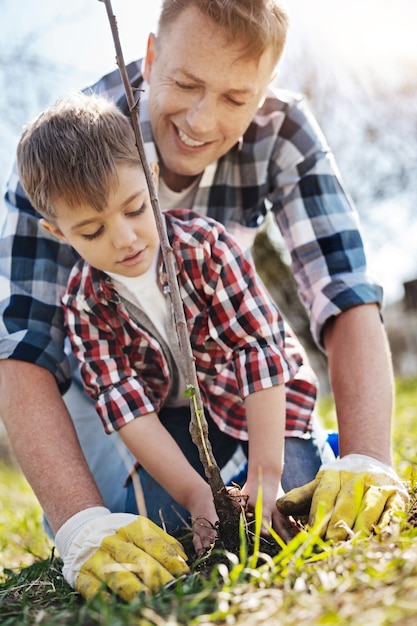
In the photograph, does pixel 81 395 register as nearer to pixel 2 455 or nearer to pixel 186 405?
pixel 186 405

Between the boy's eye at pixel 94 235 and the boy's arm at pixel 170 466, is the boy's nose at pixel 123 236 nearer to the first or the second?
the boy's eye at pixel 94 235

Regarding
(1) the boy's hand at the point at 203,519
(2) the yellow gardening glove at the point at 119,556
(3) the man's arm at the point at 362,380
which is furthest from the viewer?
(3) the man's arm at the point at 362,380

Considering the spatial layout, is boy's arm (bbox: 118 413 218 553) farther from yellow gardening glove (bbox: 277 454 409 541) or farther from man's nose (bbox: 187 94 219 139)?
man's nose (bbox: 187 94 219 139)

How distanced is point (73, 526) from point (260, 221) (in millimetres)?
1496

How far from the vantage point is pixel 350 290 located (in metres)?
2.40

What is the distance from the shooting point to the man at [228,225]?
2.16m

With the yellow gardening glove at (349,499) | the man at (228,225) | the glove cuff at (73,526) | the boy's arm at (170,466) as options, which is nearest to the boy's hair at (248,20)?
the man at (228,225)

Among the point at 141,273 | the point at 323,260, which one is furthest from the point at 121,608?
the point at 323,260

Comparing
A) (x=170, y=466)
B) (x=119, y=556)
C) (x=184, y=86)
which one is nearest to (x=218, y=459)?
(x=170, y=466)

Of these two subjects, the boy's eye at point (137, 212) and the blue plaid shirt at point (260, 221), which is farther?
the blue plaid shirt at point (260, 221)

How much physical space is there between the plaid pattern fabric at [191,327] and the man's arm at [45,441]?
0.16 m

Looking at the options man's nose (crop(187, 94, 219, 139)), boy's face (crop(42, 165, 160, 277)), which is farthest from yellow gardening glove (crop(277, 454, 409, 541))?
man's nose (crop(187, 94, 219, 139))

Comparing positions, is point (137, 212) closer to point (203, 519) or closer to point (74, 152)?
point (74, 152)

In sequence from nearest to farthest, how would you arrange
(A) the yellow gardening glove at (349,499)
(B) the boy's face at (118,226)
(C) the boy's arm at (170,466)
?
(A) the yellow gardening glove at (349,499) → (C) the boy's arm at (170,466) → (B) the boy's face at (118,226)
